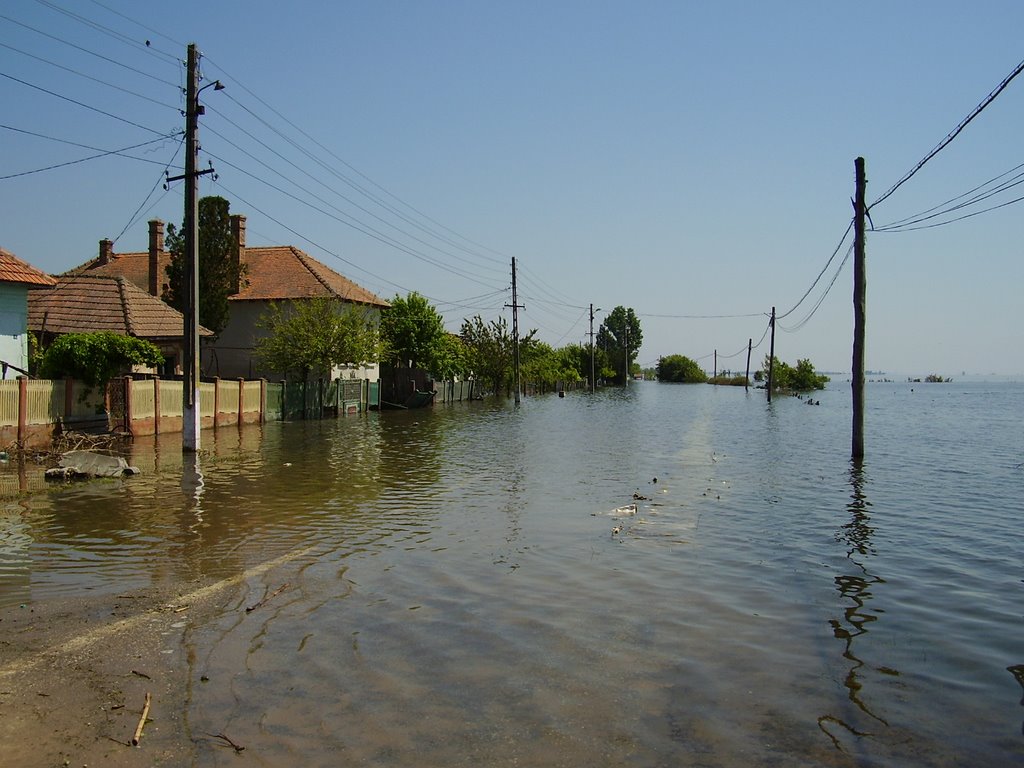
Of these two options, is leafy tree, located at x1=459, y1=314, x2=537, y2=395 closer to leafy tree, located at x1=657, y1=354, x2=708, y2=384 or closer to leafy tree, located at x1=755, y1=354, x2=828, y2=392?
leafy tree, located at x1=755, y1=354, x2=828, y2=392

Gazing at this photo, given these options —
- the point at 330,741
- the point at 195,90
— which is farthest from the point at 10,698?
the point at 195,90

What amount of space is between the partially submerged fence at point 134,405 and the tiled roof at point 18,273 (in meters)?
3.86

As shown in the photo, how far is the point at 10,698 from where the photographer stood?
17.9 feet

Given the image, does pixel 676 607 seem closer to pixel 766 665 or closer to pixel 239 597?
pixel 766 665

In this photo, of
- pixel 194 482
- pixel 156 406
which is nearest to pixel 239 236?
pixel 156 406

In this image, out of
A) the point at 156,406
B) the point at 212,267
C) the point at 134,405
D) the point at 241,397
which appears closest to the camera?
the point at 134,405

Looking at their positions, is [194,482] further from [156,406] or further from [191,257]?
[156,406]

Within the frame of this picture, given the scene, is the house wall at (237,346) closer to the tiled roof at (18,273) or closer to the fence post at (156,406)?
the fence post at (156,406)

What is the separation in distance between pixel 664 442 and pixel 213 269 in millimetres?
25657

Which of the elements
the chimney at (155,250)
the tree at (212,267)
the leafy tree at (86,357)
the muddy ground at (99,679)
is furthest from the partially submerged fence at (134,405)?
the muddy ground at (99,679)

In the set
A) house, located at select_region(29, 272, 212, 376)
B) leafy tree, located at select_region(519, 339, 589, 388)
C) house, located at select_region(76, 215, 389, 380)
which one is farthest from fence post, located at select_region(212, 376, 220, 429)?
leafy tree, located at select_region(519, 339, 589, 388)

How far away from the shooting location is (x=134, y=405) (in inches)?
1003

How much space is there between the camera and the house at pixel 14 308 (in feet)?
79.5

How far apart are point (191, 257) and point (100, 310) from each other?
13937mm
